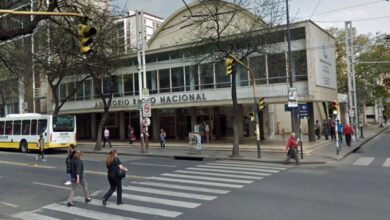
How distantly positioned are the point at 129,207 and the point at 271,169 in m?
8.51

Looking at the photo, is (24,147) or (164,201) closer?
(164,201)

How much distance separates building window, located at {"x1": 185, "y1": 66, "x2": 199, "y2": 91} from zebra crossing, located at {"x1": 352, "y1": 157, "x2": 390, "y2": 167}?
1545cm

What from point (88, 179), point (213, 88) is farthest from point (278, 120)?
point (88, 179)

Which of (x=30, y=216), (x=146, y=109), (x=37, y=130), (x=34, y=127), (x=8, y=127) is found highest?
(x=146, y=109)

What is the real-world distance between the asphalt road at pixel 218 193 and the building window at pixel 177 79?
16.4 metres

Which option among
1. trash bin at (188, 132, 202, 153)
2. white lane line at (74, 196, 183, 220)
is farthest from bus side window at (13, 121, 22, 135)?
white lane line at (74, 196, 183, 220)

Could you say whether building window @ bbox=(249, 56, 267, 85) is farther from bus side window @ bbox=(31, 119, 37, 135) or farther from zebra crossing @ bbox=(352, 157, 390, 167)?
bus side window @ bbox=(31, 119, 37, 135)

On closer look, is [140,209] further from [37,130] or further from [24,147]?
[24,147]

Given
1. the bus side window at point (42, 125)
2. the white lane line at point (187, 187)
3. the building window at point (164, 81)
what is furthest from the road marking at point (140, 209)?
the building window at point (164, 81)

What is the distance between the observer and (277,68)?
27703mm

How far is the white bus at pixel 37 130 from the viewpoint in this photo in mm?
27453

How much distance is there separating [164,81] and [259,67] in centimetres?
944

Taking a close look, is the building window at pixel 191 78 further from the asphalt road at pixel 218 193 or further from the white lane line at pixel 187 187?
the white lane line at pixel 187 187

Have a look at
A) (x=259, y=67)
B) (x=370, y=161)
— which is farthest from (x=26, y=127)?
(x=370, y=161)
